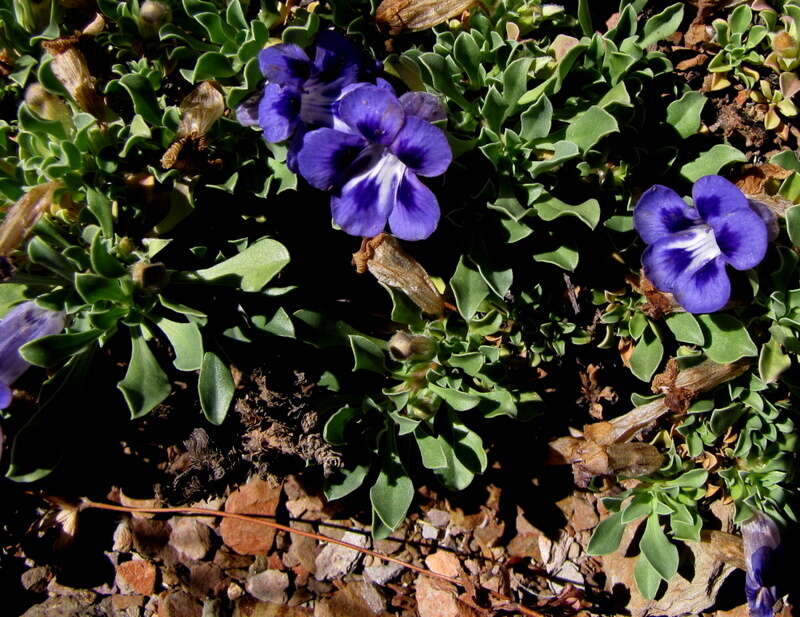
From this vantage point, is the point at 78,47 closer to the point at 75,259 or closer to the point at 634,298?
the point at 75,259

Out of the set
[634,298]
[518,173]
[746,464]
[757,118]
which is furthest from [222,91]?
[746,464]

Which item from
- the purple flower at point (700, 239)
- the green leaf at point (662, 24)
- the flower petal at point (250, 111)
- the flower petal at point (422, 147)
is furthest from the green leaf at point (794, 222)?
the flower petal at point (250, 111)

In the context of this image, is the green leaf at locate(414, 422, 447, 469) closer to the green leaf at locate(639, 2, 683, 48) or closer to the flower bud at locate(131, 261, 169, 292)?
the flower bud at locate(131, 261, 169, 292)

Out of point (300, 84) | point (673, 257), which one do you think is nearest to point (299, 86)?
point (300, 84)

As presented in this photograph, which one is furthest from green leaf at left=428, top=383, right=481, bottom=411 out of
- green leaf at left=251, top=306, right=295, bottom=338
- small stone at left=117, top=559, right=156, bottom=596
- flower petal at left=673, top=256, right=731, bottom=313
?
small stone at left=117, top=559, right=156, bottom=596

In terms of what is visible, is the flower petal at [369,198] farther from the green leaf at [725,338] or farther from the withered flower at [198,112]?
the green leaf at [725,338]

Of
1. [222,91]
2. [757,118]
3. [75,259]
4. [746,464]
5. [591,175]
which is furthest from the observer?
[757,118]
